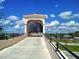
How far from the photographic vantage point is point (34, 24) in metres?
66.4

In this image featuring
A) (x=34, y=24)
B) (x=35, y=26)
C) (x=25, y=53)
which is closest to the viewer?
(x=25, y=53)

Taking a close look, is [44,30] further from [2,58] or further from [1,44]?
[2,58]

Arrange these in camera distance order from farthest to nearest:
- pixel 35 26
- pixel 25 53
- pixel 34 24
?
1. pixel 34 24
2. pixel 35 26
3. pixel 25 53

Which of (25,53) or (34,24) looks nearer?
(25,53)

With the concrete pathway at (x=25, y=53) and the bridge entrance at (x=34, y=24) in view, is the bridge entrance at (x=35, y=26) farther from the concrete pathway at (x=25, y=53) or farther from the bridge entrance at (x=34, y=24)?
the concrete pathway at (x=25, y=53)

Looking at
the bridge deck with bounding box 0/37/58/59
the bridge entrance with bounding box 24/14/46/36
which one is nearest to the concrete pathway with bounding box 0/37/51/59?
the bridge deck with bounding box 0/37/58/59

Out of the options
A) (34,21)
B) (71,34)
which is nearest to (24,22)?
(34,21)

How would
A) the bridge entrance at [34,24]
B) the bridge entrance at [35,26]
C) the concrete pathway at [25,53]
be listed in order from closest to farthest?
the concrete pathway at [25,53] → the bridge entrance at [34,24] → the bridge entrance at [35,26]

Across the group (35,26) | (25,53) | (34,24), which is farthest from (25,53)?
(34,24)

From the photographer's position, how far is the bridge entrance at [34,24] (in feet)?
198

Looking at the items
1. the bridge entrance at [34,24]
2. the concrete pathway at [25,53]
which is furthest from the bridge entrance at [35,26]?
the concrete pathway at [25,53]

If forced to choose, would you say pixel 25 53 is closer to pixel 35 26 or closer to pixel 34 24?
pixel 35 26

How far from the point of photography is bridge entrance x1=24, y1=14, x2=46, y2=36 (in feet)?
198

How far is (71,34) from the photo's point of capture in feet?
129
